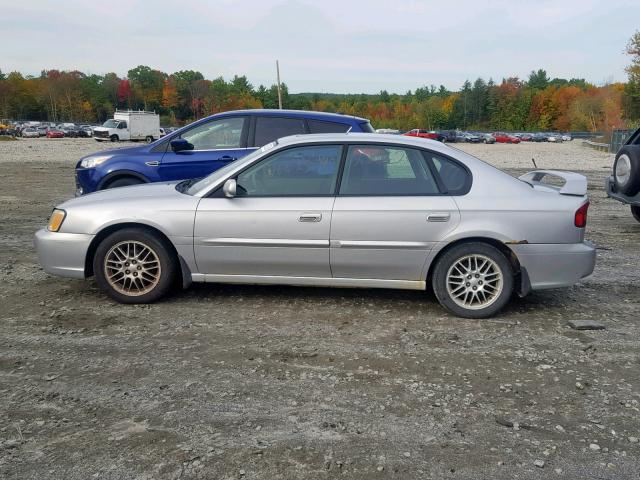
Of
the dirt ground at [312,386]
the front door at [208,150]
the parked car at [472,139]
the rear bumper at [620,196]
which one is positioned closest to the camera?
the dirt ground at [312,386]

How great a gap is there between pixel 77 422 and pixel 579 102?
408 feet

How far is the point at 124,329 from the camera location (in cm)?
461

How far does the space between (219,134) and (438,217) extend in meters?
4.15

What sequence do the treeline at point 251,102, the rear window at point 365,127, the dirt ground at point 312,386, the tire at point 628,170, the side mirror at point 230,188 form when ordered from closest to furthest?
the dirt ground at point 312,386, the side mirror at point 230,188, the rear window at point 365,127, the tire at point 628,170, the treeline at point 251,102

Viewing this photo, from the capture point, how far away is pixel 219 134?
8000 mm

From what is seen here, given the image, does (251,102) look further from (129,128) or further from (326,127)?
(326,127)

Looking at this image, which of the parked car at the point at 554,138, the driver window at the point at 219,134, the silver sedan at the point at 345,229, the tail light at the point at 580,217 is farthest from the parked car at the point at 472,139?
the tail light at the point at 580,217

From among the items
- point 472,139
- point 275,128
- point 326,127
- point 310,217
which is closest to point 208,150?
point 275,128

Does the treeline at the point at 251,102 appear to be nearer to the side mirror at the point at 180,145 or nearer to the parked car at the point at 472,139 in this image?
the parked car at the point at 472,139

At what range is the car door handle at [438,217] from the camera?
488 cm

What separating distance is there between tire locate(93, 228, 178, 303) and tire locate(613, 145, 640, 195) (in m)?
6.94

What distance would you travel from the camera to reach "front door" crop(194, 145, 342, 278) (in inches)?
196

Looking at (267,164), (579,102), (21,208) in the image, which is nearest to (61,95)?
(579,102)

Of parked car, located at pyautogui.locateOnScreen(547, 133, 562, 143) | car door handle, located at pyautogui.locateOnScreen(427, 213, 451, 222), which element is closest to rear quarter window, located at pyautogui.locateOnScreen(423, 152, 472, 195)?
car door handle, located at pyautogui.locateOnScreen(427, 213, 451, 222)
